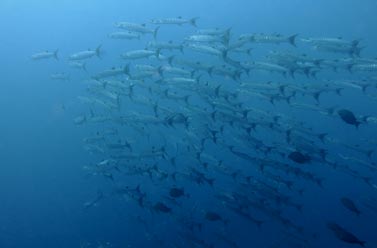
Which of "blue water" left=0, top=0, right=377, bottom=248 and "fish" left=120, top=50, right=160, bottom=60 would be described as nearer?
"fish" left=120, top=50, right=160, bottom=60

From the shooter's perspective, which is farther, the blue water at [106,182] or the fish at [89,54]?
the blue water at [106,182]

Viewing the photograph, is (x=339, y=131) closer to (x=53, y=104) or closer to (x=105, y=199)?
(x=105, y=199)

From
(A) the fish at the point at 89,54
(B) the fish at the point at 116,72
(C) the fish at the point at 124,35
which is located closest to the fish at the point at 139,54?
(B) the fish at the point at 116,72

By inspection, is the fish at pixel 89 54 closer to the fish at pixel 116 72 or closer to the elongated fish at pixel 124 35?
the elongated fish at pixel 124 35

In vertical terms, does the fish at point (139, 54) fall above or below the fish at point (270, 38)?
below

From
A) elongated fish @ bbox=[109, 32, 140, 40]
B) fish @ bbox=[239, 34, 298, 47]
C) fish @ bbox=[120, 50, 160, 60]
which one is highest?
fish @ bbox=[239, 34, 298, 47]

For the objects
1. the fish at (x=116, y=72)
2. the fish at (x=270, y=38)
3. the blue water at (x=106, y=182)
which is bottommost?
the blue water at (x=106, y=182)

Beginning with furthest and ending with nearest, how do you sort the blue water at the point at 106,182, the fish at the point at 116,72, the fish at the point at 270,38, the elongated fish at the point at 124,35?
the blue water at the point at 106,182, the elongated fish at the point at 124,35, the fish at the point at 116,72, the fish at the point at 270,38

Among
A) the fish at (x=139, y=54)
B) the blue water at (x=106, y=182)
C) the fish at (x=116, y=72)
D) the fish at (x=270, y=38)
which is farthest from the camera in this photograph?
the blue water at (x=106, y=182)

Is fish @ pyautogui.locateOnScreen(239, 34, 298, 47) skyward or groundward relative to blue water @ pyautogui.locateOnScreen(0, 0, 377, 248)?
skyward

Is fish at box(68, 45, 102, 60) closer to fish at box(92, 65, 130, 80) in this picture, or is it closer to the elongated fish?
the elongated fish

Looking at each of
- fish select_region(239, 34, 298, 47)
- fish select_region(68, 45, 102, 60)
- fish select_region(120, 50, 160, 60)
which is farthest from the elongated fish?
fish select_region(239, 34, 298, 47)

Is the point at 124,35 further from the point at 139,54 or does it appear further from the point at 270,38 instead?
the point at 270,38

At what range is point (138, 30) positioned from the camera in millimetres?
10711
